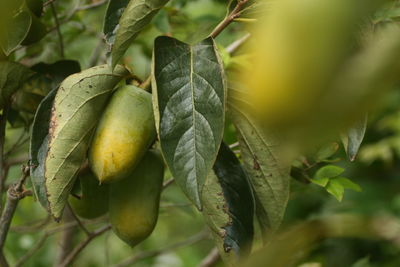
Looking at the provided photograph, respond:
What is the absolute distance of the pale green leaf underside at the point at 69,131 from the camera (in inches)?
30.8

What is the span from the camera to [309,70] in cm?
19

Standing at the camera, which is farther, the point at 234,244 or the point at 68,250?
the point at 68,250

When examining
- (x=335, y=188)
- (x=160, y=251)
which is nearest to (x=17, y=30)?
(x=335, y=188)

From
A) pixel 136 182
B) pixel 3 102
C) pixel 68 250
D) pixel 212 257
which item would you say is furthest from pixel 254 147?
pixel 68 250

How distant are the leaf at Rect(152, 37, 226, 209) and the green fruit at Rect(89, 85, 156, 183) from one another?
2.7 inches

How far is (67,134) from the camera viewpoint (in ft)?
2.58

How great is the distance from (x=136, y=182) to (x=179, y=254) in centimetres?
156

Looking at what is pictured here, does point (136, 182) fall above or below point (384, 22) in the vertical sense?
below

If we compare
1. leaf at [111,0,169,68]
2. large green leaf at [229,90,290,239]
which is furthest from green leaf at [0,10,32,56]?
large green leaf at [229,90,290,239]

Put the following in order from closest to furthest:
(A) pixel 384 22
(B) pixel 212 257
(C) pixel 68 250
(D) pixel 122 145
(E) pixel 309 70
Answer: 1. (E) pixel 309 70
2. (D) pixel 122 145
3. (A) pixel 384 22
4. (B) pixel 212 257
5. (C) pixel 68 250

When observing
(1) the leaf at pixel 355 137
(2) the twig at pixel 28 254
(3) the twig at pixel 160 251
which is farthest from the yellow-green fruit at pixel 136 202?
(3) the twig at pixel 160 251

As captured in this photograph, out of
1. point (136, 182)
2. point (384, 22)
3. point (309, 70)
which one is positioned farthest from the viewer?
point (384, 22)

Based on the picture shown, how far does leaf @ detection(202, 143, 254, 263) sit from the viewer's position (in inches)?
33.8

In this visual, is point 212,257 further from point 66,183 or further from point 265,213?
point 66,183
